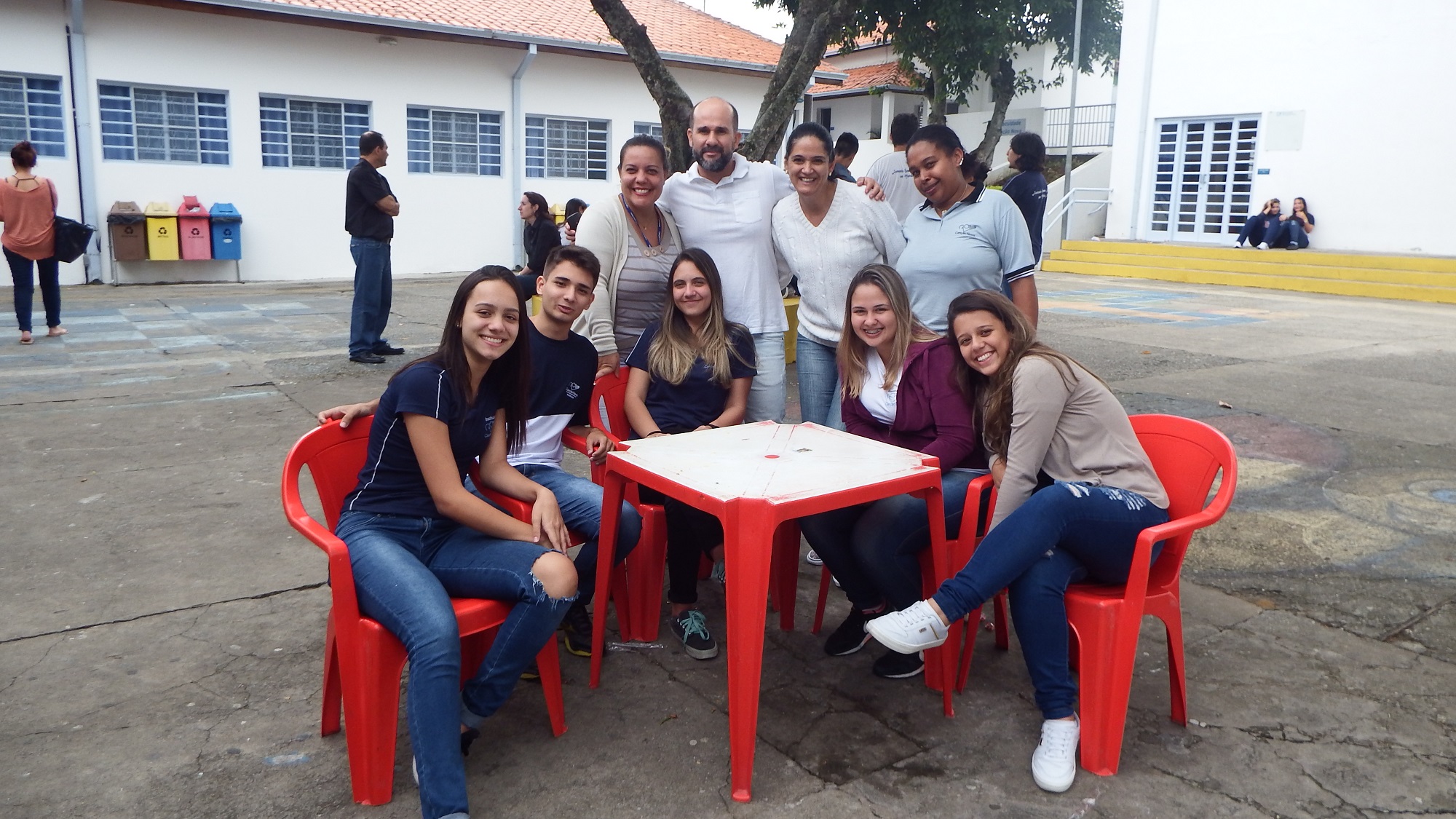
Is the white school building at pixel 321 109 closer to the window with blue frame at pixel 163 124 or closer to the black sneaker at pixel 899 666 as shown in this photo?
the window with blue frame at pixel 163 124

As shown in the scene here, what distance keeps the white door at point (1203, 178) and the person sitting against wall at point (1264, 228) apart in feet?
3.00

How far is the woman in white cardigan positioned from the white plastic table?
67 centimetres

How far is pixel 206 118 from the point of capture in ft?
47.1

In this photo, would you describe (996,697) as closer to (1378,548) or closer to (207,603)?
(1378,548)

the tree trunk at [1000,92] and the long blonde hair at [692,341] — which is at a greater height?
the tree trunk at [1000,92]

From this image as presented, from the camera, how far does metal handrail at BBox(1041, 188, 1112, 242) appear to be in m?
20.2

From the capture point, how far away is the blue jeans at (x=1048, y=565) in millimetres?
2490

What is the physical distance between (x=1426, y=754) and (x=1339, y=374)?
244 inches

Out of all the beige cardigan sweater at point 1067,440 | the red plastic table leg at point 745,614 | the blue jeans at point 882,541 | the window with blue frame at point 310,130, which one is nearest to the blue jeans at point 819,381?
the blue jeans at point 882,541

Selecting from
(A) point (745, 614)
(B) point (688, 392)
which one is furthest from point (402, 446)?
(B) point (688, 392)

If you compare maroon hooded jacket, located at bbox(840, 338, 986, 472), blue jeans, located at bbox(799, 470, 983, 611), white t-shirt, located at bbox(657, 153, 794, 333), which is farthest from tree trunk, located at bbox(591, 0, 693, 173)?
blue jeans, located at bbox(799, 470, 983, 611)

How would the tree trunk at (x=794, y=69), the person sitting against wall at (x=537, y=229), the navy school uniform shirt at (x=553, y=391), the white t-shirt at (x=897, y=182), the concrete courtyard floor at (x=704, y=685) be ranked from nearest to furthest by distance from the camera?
the concrete courtyard floor at (x=704, y=685) → the navy school uniform shirt at (x=553, y=391) → the white t-shirt at (x=897, y=182) → the tree trunk at (x=794, y=69) → the person sitting against wall at (x=537, y=229)

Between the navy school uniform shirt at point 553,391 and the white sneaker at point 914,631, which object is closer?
the white sneaker at point 914,631

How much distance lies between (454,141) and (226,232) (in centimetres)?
388
